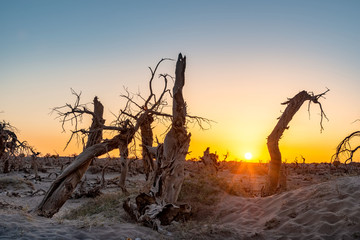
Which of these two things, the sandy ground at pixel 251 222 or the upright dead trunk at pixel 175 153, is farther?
the upright dead trunk at pixel 175 153

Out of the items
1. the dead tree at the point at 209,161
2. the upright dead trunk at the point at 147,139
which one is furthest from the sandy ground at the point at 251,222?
the dead tree at the point at 209,161

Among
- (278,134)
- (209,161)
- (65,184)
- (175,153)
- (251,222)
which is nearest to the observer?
(251,222)

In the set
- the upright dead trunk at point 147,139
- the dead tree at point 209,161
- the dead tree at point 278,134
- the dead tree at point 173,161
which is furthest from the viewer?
the dead tree at point 209,161

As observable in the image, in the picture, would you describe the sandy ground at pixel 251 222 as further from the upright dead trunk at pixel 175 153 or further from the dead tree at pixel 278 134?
the dead tree at pixel 278 134

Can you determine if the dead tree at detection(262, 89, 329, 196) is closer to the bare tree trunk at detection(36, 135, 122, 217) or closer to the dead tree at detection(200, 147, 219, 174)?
the dead tree at detection(200, 147, 219, 174)

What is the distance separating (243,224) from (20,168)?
21740 millimetres

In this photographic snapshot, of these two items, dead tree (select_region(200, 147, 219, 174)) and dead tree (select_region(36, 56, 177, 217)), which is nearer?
dead tree (select_region(36, 56, 177, 217))

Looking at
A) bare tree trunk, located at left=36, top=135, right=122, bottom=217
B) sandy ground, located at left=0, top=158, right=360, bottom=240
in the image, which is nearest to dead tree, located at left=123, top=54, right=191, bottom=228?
sandy ground, located at left=0, top=158, right=360, bottom=240

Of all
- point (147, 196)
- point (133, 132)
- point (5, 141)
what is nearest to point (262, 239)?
point (147, 196)

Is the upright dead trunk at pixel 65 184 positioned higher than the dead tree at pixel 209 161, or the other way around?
the dead tree at pixel 209 161

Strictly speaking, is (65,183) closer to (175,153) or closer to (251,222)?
(175,153)

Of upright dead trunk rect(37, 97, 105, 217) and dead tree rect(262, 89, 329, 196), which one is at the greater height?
dead tree rect(262, 89, 329, 196)

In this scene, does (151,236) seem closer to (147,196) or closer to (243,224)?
(147,196)

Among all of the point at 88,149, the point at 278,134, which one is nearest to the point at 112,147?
the point at 88,149
